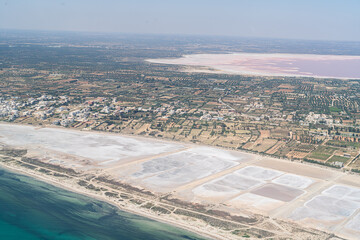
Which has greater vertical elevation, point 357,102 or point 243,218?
point 357,102

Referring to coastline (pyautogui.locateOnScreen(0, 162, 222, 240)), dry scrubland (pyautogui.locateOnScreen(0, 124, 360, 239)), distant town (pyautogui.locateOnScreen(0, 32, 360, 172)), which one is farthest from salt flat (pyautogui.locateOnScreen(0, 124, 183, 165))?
coastline (pyautogui.locateOnScreen(0, 162, 222, 240))

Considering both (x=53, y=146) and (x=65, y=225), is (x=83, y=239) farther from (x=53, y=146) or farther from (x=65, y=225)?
(x=53, y=146)

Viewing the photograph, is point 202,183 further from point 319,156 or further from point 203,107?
point 203,107

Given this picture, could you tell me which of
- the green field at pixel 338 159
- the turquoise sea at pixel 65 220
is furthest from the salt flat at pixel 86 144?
the green field at pixel 338 159

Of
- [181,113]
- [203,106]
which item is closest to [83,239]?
[181,113]

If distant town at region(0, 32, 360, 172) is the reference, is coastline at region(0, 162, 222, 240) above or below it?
below

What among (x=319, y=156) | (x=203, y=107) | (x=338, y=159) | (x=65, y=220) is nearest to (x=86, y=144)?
(x=65, y=220)

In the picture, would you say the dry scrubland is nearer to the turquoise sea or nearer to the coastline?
the coastline
